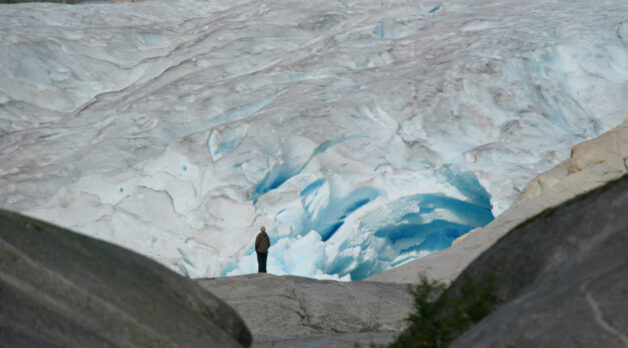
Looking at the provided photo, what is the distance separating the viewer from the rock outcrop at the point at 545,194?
8203 millimetres

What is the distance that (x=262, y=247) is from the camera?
938cm

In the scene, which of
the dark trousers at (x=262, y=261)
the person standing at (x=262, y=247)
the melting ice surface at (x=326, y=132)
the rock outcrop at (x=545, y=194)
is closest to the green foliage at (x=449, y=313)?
the rock outcrop at (x=545, y=194)

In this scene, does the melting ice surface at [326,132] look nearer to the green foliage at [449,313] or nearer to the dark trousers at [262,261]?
the dark trousers at [262,261]

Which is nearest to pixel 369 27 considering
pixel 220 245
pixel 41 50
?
pixel 220 245

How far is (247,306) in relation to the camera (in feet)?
22.5

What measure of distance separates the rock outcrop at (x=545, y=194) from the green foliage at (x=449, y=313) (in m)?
4.40

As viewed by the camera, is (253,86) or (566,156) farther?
(253,86)

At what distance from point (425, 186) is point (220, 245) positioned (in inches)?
142

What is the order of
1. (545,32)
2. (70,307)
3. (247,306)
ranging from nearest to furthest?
1. (70,307)
2. (247,306)
3. (545,32)

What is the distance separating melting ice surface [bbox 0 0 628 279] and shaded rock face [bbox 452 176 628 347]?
693cm

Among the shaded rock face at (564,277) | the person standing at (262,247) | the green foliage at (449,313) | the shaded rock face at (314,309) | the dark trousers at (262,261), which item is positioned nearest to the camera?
the shaded rock face at (564,277)

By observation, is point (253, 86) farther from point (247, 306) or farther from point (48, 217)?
point (247, 306)

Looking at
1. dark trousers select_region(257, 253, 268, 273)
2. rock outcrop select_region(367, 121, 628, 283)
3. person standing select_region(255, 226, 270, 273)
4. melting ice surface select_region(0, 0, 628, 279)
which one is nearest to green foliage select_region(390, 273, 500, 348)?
rock outcrop select_region(367, 121, 628, 283)

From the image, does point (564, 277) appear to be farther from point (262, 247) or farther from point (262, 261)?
point (262, 261)
